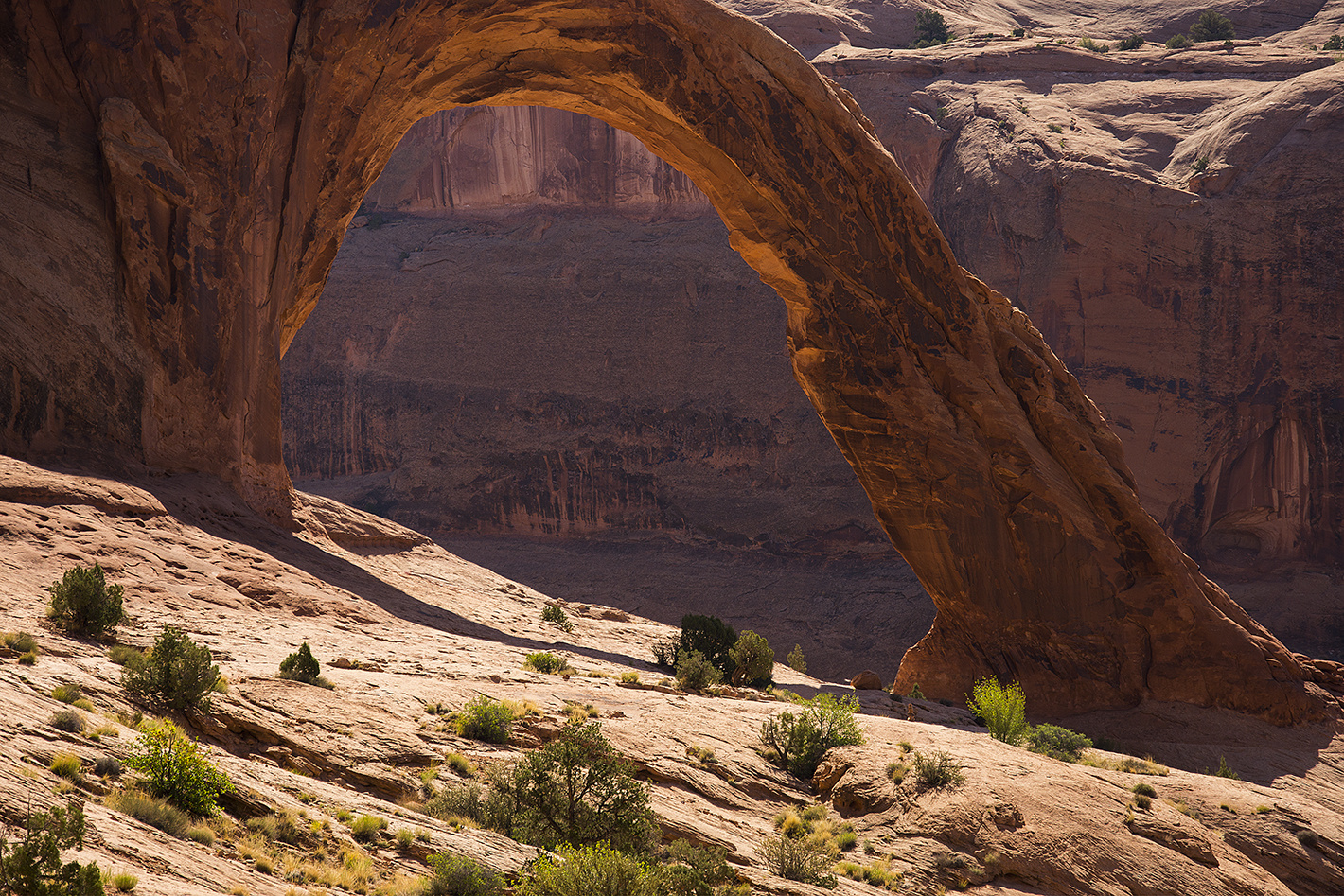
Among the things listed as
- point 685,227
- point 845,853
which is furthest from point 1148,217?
point 845,853

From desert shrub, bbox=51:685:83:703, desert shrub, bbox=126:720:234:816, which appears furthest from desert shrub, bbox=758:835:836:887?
desert shrub, bbox=51:685:83:703

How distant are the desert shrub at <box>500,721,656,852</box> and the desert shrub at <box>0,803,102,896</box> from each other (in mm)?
3908

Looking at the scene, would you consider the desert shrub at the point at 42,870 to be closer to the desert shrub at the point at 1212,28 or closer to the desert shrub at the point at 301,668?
the desert shrub at the point at 301,668

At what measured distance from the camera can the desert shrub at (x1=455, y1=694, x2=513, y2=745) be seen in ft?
32.4

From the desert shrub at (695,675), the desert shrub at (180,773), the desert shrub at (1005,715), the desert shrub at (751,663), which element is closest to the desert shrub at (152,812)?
the desert shrub at (180,773)

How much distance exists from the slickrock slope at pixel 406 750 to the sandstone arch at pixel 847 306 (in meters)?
3.99

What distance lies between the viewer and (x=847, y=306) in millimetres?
21359

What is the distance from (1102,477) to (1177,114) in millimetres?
22401

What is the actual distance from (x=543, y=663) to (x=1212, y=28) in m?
44.2

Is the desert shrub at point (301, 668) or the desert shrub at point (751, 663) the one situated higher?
the desert shrub at point (301, 668)

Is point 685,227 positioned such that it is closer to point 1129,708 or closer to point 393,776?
point 1129,708

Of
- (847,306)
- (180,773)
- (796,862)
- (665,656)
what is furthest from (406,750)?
(847,306)

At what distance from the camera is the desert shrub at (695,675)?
594 inches

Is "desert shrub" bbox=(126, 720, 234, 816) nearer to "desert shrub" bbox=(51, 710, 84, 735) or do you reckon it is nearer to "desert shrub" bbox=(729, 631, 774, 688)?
"desert shrub" bbox=(51, 710, 84, 735)
